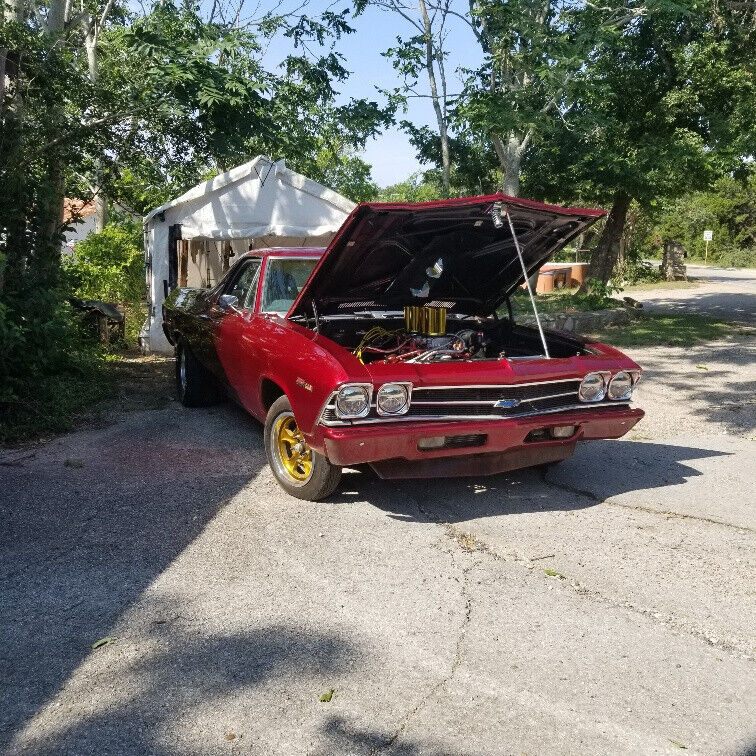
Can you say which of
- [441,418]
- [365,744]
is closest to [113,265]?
[441,418]

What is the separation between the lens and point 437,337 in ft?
19.7

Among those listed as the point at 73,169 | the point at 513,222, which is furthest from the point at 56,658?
the point at 73,169

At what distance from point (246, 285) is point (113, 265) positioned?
9292mm

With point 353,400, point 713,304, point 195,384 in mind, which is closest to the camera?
point 353,400

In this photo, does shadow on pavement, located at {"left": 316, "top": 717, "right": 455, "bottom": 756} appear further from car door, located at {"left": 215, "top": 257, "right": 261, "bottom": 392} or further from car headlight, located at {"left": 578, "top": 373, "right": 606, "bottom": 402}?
car door, located at {"left": 215, "top": 257, "right": 261, "bottom": 392}

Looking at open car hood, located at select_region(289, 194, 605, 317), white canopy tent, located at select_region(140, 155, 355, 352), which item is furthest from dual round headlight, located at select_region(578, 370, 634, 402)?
white canopy tent, located at select_region(140, 155, 355, 352)

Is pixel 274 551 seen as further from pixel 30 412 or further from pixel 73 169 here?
pixel 73 169

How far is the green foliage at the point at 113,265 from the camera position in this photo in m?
14.9

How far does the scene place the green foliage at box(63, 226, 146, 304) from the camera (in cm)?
1488

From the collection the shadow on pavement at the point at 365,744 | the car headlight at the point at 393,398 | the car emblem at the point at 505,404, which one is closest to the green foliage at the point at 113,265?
the car headlight at the point at 393,398

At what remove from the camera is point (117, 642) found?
339 cm

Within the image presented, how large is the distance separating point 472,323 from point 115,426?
350cm

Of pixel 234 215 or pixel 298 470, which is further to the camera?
pixel 234 215

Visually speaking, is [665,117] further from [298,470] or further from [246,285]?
[298,470]
